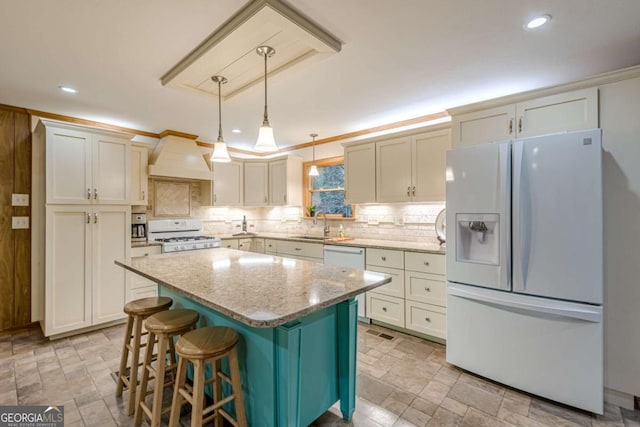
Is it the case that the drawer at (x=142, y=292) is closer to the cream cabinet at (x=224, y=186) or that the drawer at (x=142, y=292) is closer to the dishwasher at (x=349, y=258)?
the cream cabinet at (x=224, y=186)

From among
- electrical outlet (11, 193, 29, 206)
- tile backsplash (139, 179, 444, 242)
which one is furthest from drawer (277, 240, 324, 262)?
electrical outlet (11, 193, 29, 206)

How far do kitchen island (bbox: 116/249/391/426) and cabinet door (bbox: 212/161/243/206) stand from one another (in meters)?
2.82

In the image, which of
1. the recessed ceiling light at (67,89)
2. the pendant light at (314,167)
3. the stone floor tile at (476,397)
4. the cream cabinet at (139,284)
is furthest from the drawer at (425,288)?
the recessed ceiling light at (67,89)

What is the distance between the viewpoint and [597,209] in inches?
71.4

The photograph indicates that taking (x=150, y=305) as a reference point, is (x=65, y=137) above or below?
above

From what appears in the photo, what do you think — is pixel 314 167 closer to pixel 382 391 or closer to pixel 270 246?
pixel 270 246

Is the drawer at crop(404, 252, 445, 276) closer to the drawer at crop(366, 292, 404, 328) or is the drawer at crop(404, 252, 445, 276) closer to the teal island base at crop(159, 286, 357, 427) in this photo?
the drawer at crop(366, 292, 404, 328)

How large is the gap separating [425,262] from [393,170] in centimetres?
114

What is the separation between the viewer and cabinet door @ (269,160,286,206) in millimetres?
4727

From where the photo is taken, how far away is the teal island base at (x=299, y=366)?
1.46 meters

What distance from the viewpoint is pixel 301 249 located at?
4043mm

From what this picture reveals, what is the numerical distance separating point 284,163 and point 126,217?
7.54 ft

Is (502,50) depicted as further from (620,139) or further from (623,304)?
(623,304)

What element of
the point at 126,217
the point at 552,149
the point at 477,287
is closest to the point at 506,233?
the point at 477,287
